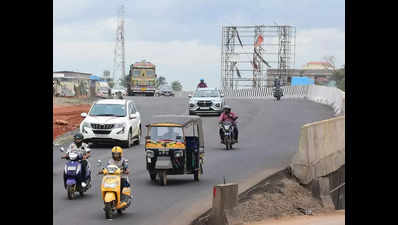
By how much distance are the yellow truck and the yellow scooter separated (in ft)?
199

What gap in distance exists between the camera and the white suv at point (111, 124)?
29438 mm

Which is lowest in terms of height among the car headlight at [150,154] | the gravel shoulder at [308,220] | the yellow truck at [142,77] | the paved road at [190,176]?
the gravel shoulder at [308,220]

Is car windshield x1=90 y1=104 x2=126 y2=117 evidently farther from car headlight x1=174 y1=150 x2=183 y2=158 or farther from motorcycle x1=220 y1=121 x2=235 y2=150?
car headlight x1=174 y1=150 x2=183 y2=158

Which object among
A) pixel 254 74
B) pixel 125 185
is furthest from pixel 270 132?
pixel 254 74

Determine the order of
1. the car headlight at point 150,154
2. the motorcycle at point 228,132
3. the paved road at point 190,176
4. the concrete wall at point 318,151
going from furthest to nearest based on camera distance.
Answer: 1. the motorcycle at point 228,132
2. the concrete wall at point 318,151
3. the car headlight at point 150,154
4. the paved road at point 190,176

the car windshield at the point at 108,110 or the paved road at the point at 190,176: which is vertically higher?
the car windshield at the point at 108,110

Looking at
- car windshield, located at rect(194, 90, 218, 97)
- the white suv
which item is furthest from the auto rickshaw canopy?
car windshield, located at rect(194, 90, 218, 97)

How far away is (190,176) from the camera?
22.0 metres

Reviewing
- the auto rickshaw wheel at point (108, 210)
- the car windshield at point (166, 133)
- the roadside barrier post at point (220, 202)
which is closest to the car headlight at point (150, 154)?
the car windshield at point (166, 133)

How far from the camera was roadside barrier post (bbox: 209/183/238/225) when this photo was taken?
50.1 feet

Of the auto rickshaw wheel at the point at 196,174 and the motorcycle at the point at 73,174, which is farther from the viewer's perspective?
the auto rickshaw wheel at the point at 196,174

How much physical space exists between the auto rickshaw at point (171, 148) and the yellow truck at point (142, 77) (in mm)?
55965

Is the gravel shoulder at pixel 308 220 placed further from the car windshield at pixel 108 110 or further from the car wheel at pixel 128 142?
the car windshield at pixel 108 110
